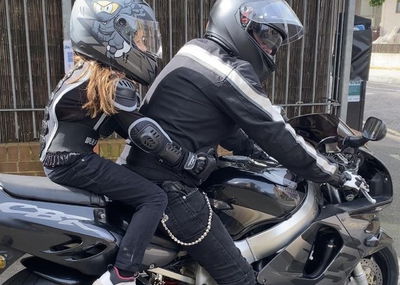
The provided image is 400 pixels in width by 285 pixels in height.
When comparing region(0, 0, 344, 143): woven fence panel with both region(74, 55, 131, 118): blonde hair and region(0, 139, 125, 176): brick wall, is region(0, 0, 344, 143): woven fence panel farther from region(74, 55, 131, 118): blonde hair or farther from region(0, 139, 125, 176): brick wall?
region(74, 55, 131, 118): blonde hair

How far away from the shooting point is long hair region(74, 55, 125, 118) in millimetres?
2205

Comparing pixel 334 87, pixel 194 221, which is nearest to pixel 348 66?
pixel 334 87

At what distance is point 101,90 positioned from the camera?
2.22 metres

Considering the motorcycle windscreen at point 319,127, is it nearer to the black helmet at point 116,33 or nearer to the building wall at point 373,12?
the black helmet at point 116,33

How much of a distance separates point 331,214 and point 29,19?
3925 mm

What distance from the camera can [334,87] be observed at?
612cm

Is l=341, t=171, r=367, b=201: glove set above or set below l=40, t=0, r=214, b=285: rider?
below

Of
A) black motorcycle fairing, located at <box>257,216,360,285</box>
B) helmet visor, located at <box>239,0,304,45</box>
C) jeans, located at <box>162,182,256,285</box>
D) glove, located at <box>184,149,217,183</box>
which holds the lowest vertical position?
black motorcycle fairing, located at <box>257,216,360,285</box>

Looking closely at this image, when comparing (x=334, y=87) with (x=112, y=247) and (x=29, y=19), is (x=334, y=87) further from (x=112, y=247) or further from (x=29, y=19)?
(x=112, y=247)

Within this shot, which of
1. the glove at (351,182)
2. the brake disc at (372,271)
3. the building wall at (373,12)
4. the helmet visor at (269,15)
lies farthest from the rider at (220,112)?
the building wall at (373,12)

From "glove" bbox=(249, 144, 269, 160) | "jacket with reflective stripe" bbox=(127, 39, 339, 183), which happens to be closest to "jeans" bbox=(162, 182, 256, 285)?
"jacket with reflective stripe" bbox=(127, 39, 339, 183)

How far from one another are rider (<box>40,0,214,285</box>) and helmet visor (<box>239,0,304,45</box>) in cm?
45

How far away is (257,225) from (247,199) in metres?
0.15

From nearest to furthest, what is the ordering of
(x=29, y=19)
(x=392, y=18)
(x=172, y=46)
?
(x=29, y=19), (x=172, y=46), (x=392, y=18)
